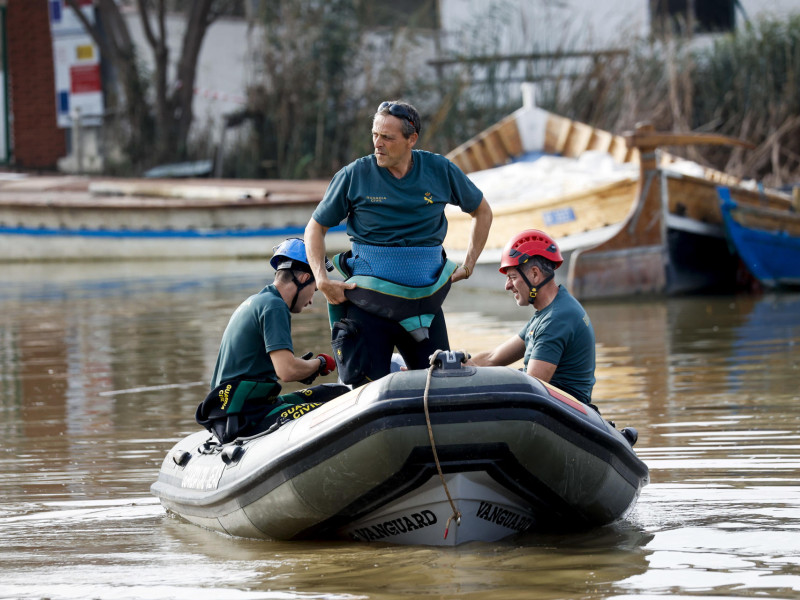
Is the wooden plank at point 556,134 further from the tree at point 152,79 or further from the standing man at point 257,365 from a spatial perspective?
the standing man at point 257,365

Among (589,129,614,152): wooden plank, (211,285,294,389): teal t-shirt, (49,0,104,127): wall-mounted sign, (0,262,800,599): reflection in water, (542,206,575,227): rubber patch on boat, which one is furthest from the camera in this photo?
(49,0,104,127): wall-mounted sign

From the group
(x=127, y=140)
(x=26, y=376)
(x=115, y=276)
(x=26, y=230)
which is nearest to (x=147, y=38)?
(x=127, y=140)

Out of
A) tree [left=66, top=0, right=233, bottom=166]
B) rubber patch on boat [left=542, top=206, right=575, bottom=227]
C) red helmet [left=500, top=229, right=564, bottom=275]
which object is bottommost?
rubber patch on boat [left=542, top=206, right=575, bottom=227]

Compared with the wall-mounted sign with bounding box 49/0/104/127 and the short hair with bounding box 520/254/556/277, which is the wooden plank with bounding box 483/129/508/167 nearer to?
the wall-mounted sign with bounding box 49/0/104/127

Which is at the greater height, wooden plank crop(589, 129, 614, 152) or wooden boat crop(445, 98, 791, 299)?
wooden plank crop(589, 129, 614, 152)

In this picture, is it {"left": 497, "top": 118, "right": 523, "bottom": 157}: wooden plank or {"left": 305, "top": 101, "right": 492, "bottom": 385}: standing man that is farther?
{"left": 497, "top": 118, "right": 523, "bottom": 157}: wooden plank

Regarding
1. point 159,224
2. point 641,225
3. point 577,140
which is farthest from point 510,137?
point 159,224

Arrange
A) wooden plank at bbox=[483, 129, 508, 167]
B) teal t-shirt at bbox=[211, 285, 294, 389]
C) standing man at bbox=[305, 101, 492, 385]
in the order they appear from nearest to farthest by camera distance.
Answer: teal t-shirt at bbox=[211, 285, 294, 389] → standing man at bbox=[305, 101, 492, 385] → wooden plank at bbox=[483, 129, 508, 167]

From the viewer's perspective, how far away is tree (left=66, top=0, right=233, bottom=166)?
23.2 metres

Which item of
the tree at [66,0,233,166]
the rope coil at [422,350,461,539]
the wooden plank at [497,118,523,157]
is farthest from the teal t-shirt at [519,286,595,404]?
the tree at [66,0,233,166]

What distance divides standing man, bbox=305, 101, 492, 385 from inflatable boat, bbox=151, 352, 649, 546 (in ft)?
2.16

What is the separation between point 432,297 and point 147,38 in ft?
61.3

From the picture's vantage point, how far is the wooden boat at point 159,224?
18906 mm

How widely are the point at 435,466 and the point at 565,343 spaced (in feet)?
3.13
